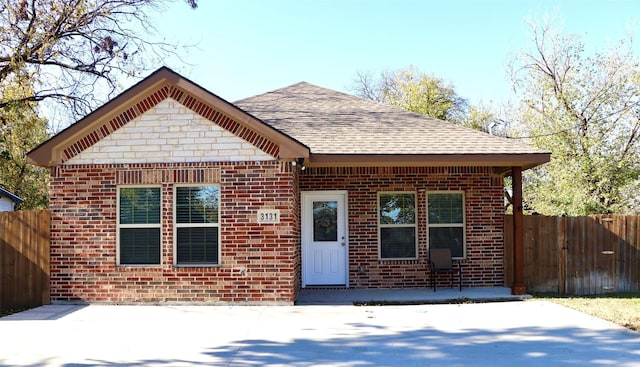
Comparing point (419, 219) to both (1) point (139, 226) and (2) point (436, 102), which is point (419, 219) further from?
(2) point (436, 102)

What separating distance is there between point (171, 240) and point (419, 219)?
520 centimetres

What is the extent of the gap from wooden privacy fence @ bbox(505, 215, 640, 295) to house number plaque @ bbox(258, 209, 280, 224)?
5150mm

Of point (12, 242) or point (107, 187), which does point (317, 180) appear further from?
point (12, 242)

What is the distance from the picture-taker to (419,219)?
516 inches

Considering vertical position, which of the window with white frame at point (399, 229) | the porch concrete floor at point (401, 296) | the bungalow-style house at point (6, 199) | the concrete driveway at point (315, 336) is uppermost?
the bungalow-style house at point (6, 199)

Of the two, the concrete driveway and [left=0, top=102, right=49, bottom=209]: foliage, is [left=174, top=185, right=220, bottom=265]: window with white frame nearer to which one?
the concrete driveway

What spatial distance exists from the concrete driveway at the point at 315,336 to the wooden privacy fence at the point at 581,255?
2042 mm

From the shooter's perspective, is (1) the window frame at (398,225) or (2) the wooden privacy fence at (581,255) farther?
(1) the window frame at (398,225)

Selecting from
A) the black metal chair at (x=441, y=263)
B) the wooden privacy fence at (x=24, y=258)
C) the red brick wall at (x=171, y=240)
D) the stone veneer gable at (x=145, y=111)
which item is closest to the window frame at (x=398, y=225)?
the black metal chair at (x=441, y=263)

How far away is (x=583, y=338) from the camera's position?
26.2 ft

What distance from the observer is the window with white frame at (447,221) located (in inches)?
518

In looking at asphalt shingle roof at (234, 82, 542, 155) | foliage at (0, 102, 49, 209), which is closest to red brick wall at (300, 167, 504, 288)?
asphalt shingle roof at (234, 82, 542, 155)

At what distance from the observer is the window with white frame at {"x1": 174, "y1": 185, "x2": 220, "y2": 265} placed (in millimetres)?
11234

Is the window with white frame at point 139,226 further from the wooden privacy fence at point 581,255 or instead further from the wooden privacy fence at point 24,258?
the wooden privacy fence at point 581,255
